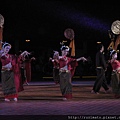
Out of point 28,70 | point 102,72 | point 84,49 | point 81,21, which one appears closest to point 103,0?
point 81,21

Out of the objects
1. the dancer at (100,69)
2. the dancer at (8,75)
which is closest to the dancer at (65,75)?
the dancer at (8,75)

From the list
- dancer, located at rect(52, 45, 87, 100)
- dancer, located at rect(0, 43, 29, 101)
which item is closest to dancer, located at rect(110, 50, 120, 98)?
dancer, located at rect(52, 45, 87, 100)

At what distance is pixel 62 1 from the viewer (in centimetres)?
2097

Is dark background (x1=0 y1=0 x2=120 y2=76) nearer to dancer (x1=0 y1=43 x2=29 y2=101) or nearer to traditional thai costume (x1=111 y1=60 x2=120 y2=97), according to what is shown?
traditional thai costume (x1=111 y1=60 x2=120 y2=97)

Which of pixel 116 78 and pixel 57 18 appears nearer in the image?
pixel 116 78

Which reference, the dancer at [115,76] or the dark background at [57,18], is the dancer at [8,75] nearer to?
the dancer at [115,76]

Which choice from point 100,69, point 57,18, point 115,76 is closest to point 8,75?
point 115,76

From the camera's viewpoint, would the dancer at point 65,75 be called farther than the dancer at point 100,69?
No

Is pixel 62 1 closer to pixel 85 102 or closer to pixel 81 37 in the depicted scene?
pixel 81 37

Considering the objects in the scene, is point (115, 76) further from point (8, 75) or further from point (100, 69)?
point (8, 75)

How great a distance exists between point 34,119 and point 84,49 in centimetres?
1734

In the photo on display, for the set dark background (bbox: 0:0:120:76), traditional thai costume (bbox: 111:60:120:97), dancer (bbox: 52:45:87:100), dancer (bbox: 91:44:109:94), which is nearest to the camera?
dancer (bbox: 52:45:87:100)

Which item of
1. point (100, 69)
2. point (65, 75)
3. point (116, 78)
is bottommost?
point (116, 78)

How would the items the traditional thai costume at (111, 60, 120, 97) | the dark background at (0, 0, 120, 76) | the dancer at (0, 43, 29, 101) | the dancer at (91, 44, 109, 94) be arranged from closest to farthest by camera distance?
1. the dancer at (0, 43, 29, 101)
2. the traditional thai costume at (111, 60, 120, 97)
3. the dancer at (91, 44, 109, 94)
4. the dark background at (0, 0, 120, 76)
